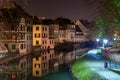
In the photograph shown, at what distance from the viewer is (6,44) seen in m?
57.6

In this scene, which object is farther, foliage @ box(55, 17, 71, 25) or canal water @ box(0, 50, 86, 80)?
foliage @ box(55, 17, 71, 25)

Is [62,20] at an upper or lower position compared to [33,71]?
upper

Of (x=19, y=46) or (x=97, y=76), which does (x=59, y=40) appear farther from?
(x=97, y=76)

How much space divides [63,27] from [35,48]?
32562 mm

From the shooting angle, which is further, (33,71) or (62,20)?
(62,20)

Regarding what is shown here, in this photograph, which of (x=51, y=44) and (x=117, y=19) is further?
(x=51, y=44)

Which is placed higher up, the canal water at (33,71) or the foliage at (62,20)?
the foliage at (62,20)

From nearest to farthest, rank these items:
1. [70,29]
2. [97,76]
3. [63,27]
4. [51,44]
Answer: [97,76]
[51,44]
[63,27]
[70,29]

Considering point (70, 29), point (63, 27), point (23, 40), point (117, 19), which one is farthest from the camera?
point (70, 29)

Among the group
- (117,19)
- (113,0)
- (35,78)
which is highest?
(113,0)

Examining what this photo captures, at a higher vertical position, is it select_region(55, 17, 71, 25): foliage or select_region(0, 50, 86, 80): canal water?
select_region(55, 17, 71, 25): foliage

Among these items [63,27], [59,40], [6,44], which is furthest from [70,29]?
[6,44]

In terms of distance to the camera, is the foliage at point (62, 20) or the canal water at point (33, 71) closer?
the canal water at point (33, 71)

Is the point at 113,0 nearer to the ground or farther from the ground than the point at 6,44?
farther from the ground
